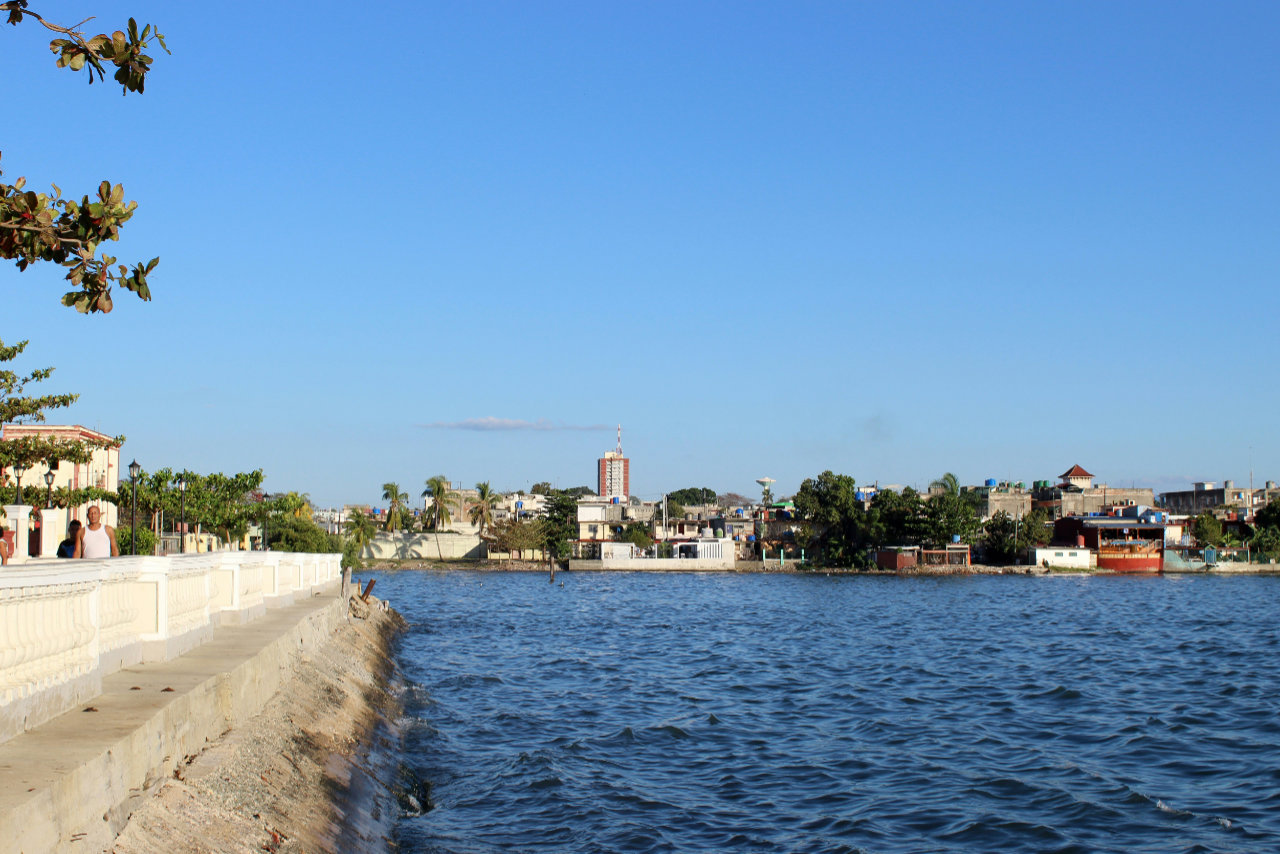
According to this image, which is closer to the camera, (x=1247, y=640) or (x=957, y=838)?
(x=957, y=838)

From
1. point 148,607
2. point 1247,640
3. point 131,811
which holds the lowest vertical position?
point 1247,640

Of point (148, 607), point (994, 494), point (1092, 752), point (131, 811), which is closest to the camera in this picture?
point (131, 811)

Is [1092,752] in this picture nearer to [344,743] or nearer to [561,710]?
[561,710]

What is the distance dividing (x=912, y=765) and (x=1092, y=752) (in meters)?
3.43

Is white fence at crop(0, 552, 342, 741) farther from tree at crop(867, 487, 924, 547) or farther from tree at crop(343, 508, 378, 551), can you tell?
tree at crop(343, 508, 378, 551)

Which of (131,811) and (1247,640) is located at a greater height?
(131,811)

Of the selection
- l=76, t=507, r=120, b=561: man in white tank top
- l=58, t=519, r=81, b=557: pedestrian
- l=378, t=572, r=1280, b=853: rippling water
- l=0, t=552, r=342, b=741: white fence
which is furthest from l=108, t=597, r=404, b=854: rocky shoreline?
l=58, t=519, r=81, b=557: pedestrian

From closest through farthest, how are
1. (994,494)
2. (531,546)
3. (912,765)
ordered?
1. (912,765)
2. (531,546)
3. (994,494)

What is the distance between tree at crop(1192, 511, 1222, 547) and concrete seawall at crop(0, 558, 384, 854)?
A: 383ft

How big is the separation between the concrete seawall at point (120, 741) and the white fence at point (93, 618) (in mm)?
170

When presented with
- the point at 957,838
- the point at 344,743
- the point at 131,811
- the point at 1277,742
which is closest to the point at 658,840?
the point at 957,838

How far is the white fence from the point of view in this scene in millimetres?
7863

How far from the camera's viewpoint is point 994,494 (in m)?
130

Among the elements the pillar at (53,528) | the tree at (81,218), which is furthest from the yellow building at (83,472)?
the tree at (81,218)
